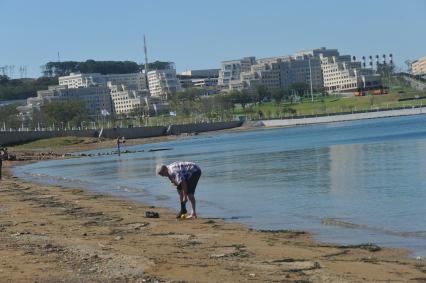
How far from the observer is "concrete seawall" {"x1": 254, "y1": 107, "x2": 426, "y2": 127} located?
582ft

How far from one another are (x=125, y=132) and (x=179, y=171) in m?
126

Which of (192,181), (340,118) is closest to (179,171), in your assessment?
(192,181)

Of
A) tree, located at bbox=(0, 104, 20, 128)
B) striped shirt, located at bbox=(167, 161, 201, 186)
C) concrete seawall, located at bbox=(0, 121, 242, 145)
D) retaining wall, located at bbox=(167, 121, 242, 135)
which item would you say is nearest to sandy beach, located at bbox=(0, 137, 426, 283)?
striped shirt, located at bbox=(167, 161, 201, 186)

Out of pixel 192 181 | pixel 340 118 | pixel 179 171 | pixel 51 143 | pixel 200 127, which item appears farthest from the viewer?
pixel 340 118

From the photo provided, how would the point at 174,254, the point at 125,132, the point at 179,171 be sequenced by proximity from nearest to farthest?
1. the point at 174,254
2. the point at 179,171
3. the point at 125,132

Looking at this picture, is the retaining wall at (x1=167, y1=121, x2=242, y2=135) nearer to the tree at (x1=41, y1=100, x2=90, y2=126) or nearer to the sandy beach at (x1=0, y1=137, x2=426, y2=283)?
the tree at (x1=41, y1=100, x2=90, y2=126)

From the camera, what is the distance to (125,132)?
5591 inches

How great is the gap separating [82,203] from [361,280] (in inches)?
587

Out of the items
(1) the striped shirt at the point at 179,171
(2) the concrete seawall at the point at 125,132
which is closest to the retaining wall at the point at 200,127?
(2) the concrete seawall at the point at 125,132

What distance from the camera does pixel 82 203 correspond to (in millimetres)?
23062

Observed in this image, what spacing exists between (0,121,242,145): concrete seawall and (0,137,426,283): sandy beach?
98.2 m

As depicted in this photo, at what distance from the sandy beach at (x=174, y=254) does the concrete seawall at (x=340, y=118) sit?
15956 cm

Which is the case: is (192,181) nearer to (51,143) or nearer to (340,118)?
(51,143)

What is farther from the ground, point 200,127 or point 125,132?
point 125,132
